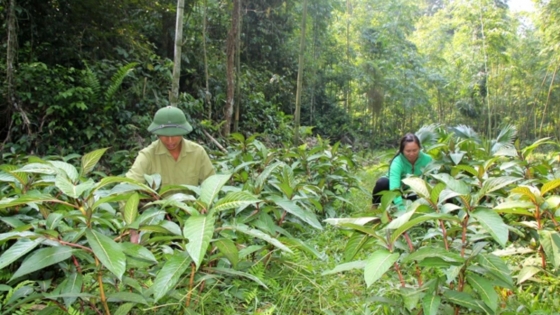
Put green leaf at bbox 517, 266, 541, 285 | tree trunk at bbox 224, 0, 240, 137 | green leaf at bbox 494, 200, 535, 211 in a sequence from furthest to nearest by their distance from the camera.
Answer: tree trunk at bbox 224, 0, 240, 137
green leaf at bbox 517, 266, 541, 285
green leaf at bbox 494, 200, 535, 211

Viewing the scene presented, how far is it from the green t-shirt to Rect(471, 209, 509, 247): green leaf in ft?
6.15

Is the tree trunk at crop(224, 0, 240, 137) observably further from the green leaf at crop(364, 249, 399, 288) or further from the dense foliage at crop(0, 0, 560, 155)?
the green leaf at crop(364, 249, 399, 288)

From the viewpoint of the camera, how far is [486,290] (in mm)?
1276

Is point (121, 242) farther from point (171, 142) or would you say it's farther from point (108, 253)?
point (171, 142)

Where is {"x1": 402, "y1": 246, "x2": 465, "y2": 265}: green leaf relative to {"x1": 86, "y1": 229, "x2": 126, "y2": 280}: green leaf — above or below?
below

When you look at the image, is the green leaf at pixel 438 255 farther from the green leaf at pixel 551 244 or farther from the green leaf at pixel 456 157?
the green leaf at pixel 456 157

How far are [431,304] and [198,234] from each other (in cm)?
77

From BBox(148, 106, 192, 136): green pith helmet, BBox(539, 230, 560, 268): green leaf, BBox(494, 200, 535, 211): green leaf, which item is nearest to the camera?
BBox(494, 200, 535, 211): green leaf

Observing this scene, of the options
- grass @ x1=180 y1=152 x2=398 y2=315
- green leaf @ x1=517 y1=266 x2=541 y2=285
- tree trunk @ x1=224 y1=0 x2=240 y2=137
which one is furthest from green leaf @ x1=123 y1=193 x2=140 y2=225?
tree trunk @ x1=224 y1=0 x2=240 y2=137

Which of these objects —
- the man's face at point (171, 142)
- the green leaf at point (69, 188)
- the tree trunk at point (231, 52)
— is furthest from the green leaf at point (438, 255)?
the tree trunk at point (231, 52)

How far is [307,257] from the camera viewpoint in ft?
8.09

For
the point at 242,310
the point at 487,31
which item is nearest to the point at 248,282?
the point at 242,310

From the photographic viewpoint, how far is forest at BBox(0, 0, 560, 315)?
4.37ft

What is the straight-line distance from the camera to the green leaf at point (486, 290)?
1236mm
